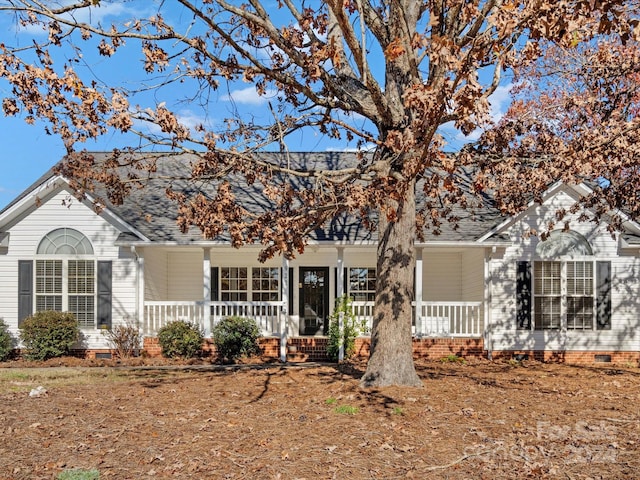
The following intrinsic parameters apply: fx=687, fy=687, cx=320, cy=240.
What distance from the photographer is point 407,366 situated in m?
10.6

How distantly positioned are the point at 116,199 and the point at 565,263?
10.7 m

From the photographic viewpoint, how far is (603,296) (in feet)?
53.8

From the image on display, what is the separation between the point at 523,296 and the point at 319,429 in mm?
9652

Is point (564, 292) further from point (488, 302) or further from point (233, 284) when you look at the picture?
point (233, 284)

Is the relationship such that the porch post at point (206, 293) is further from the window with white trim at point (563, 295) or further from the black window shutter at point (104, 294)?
the window with white trim at point (563, 295)

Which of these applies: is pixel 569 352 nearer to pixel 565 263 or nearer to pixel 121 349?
pixel 565 263

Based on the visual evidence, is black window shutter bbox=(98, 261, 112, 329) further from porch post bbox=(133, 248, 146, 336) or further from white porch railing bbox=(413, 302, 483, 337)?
white porch railing bbox=(413, 302, 483, 337)

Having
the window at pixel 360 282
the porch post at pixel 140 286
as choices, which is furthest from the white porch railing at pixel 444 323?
the porch post at pixel 140 286

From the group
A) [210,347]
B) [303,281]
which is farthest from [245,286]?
[210,347]

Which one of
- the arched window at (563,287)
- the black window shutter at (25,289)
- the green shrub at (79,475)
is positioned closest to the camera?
the green shrub at (79,475)

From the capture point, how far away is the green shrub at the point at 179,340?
15.7 metres

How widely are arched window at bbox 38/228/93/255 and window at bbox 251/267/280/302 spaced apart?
4.67 metres

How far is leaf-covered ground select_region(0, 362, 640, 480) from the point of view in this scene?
6816 mm

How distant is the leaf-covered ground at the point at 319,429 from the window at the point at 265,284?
22.8 feet
